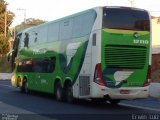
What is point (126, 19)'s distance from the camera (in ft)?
65.6

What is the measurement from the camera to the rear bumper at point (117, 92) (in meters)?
19.4

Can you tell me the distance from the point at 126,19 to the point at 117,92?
2.86 m

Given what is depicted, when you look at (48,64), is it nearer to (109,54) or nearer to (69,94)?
(69,94)

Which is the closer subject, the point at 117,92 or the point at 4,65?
the point at 117,92

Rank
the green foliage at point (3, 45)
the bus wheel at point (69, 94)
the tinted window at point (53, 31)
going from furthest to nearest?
the green foliage at point (3, 45)
the tinted window at point (53, 31)
the bus wheel at point (69, 94)

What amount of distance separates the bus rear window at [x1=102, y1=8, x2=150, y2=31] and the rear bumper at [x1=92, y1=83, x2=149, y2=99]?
2.34 meters

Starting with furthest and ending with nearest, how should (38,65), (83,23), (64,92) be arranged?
1. (38,65)
2. (64,92)
3. (83,23)

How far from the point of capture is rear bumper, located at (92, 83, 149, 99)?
63.6 feet

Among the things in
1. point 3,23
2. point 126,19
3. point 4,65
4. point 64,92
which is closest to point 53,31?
point 64,92

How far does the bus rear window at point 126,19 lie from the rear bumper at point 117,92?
2343 mm

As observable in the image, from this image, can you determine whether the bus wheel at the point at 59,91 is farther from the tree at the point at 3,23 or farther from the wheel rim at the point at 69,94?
the tree at the point at 3,23

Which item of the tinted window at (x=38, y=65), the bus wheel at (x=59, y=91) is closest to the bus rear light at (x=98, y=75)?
the bus wheel at (x=59, y=91)

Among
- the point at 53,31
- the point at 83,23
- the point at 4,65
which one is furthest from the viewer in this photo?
the point at 4,65

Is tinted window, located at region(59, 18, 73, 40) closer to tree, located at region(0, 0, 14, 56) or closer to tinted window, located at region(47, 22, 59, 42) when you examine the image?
tinted window, located at region(47, 22, 59, 42)
